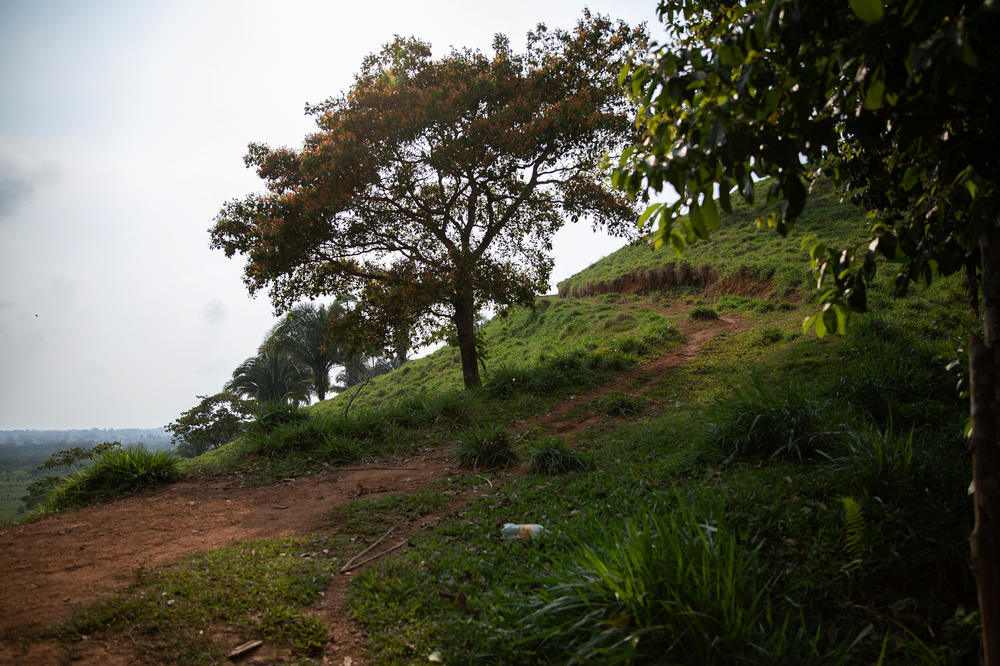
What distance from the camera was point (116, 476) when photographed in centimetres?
639

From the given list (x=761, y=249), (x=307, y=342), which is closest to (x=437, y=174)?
(x=761, y=249)

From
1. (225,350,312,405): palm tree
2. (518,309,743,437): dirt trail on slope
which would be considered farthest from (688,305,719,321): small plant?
(225,350,312,405): palm tree

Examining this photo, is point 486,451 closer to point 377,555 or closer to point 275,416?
point 377,555

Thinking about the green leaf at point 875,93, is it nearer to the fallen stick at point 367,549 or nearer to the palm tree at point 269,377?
the fallen stick at point 367,549

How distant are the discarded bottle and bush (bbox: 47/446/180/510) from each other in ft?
17.3

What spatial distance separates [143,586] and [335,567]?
1.28m

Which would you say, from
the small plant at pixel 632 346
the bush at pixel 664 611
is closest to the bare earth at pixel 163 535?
the bush at pixel 664 611

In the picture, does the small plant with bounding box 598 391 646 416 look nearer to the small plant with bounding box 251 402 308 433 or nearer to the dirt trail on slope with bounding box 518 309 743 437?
the dirt trail on slope with bounding box 518 309 743 437

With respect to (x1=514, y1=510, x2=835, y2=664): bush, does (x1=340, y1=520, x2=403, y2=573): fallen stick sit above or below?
above

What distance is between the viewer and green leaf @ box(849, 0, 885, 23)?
1218 millimetres

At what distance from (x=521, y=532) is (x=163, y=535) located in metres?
3.47

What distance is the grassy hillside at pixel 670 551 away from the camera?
238 cm

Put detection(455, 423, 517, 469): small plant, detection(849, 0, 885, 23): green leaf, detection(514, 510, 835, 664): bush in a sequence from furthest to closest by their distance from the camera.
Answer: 1. detection(455, 423, 517, 469): small plant
2. detection(514, 510, 835, 664): bush
3. detection(849, 0, 885, 23): green leaf

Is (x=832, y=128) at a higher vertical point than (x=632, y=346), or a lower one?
higher
